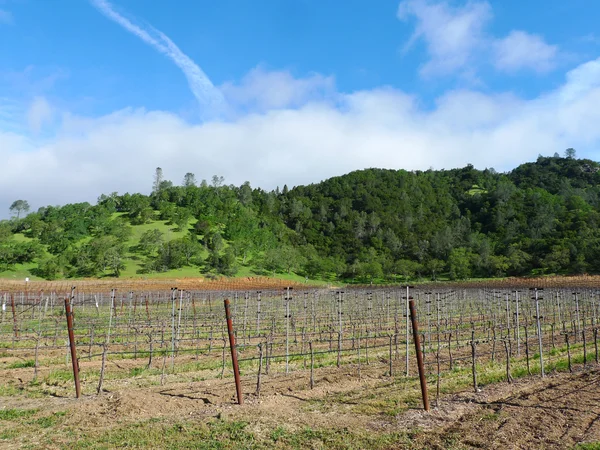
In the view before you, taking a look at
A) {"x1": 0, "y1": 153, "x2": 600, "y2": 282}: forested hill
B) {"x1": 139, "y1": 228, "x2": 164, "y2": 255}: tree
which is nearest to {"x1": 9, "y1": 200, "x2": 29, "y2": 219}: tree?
{"x1": 0, "y1": 153, "x2": 600, "y2": 282}: forested hill

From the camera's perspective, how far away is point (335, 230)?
515ft

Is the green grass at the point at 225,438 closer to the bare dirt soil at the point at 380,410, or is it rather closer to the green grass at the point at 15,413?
the bare dirt soil at the point at 380,410

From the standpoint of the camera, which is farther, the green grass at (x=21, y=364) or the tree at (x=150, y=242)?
the tree at (x=150, y=242)

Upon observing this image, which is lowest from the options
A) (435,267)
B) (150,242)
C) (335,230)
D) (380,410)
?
(435,267)

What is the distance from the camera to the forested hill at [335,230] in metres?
90.2

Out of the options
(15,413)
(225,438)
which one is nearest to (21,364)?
(15,413)

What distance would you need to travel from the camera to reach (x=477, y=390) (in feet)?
35.4

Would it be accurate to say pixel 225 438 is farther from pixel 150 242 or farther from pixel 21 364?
pixel 150 242

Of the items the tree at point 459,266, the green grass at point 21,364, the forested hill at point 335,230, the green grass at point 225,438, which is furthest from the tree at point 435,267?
the green grass at point 225,438

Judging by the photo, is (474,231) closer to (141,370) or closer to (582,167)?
(582,167)

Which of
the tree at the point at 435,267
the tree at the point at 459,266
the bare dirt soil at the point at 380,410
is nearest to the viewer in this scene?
the bare dirt soil at the point at 380,410

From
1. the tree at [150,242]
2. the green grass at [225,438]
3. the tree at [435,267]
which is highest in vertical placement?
the tree at [150,242]

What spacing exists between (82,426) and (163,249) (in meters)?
88.2

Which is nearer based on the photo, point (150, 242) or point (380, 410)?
point (380, 410)
